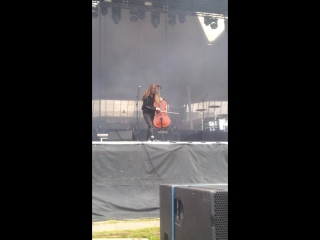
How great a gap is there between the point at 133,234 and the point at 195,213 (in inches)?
89.4

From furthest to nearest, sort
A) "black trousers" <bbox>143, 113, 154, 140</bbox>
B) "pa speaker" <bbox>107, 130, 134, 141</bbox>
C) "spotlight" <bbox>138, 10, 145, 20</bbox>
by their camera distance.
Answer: "spotlight" <bbox>138, 10, 145, 20</bbox> → "black trousers" <bbox>143, 113, 154, 140</bbox> → "pa speaker" <bbox>107, 130, 134, 141</bbox>

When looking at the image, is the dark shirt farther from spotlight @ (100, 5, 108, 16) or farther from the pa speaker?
spotlight @ (100, 5, 108, 16)

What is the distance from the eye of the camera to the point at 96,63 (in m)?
9.59

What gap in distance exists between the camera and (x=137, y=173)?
4824 millimetres

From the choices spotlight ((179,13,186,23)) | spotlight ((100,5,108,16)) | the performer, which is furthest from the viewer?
spotlight ((179,13,186,23))

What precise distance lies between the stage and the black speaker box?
236 centimetres

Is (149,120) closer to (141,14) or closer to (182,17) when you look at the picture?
(141,14)

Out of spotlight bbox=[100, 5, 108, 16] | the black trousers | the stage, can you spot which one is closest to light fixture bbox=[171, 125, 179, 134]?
the black trousers

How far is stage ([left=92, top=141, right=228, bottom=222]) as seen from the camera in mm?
4688

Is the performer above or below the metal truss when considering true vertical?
below

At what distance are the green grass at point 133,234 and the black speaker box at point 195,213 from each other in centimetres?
148
